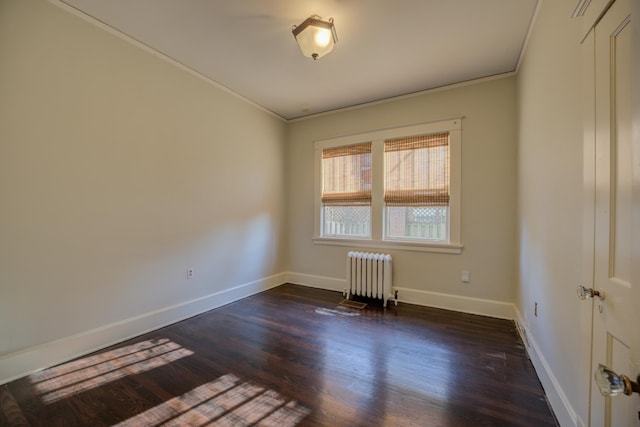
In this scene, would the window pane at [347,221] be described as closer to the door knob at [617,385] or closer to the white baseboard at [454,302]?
the white baseboard at [454,302]

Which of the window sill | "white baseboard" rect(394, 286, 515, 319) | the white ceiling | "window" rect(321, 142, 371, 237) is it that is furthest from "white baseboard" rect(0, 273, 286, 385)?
the white ceiling

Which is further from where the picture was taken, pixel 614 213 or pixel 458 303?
pixel 458 303

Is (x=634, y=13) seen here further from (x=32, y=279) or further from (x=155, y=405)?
(x=32, y=279)

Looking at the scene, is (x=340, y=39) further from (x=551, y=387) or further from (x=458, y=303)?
(x=458, y=303)

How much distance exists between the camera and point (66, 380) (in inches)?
72.2

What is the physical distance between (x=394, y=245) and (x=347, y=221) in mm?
809

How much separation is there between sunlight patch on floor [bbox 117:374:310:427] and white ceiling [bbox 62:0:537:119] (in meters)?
2.80

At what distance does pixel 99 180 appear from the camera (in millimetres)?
2262

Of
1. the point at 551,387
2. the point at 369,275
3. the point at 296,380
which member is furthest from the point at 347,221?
the point at 551,387

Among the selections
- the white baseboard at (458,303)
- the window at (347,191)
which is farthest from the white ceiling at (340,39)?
the white baseboard at (458,303)

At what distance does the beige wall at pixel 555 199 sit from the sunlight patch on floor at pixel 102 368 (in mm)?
2612

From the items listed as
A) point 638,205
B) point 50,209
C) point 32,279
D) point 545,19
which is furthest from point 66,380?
point 545,19

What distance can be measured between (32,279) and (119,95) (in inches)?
64.7

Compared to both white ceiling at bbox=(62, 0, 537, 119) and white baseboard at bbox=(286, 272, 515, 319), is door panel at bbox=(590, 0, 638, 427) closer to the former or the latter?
white ceiling at bbox=(62, 0, 537, 119)
